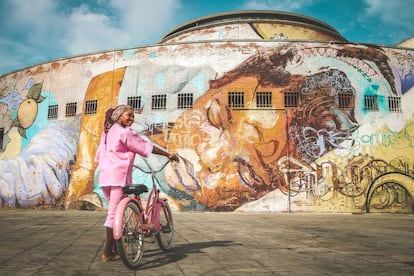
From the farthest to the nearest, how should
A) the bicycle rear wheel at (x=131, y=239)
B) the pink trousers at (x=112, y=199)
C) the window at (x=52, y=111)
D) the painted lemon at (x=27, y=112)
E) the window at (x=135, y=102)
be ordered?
the painted lemon at (x=27, y=112) → the window at (x=52, y=111) → the window at (x=135, y=102) → the pink trousers at (x=112, y=199) → the bicycle rear wheel at (x=131, y=239)

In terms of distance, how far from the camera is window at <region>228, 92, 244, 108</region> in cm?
1541

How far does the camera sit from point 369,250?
4.64 meters

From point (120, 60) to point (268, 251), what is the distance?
574 inches

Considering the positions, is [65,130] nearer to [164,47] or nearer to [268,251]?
[164,47]

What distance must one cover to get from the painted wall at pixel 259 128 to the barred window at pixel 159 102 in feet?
0.71

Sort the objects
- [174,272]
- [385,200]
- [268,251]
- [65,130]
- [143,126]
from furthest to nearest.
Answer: [65,130], [143,126], [385,200], [268,251], [174,272]

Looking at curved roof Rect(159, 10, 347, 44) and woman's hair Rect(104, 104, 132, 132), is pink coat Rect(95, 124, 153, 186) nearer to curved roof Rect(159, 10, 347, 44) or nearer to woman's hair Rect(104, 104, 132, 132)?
woman's hair Rect(104, 104, 132, 132)

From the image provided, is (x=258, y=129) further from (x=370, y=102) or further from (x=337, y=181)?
(x=370, y=102)

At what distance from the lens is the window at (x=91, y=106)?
16.8 metres

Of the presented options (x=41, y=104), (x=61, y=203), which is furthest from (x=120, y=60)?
(x=61, y=203)

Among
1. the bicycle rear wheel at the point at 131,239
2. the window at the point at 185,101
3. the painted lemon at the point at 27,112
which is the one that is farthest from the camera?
the painted lemon at the point at 27,112

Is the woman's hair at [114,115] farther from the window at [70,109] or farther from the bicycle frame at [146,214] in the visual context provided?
the window at [70,109]

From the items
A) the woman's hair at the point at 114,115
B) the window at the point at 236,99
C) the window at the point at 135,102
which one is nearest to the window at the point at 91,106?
the window at the point at 135,102

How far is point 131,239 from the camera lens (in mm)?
3541
